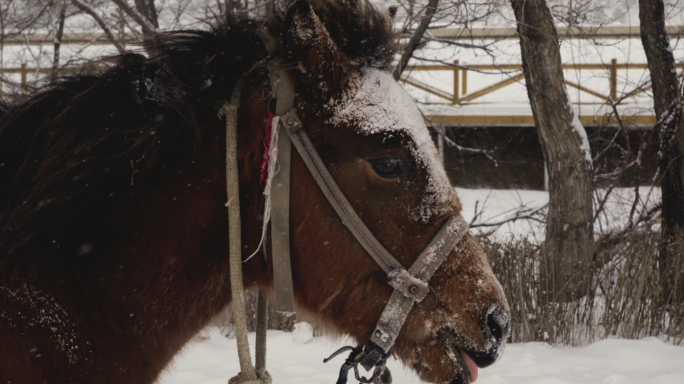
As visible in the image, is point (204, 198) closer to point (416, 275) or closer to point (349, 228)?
point (349, 228)

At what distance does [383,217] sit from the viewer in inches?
67.2

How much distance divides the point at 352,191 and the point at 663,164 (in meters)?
4.78

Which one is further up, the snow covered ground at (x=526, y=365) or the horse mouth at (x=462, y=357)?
the horse mouth at (x=462, y=357)

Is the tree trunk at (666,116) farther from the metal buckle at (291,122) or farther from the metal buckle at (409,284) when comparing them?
the metal buckle at (291,122)

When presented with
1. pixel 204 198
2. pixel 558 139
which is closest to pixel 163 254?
pixel 204 198

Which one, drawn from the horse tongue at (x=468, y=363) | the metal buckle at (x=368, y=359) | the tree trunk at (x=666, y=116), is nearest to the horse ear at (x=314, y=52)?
the metal buckle at (x=368, y=359)

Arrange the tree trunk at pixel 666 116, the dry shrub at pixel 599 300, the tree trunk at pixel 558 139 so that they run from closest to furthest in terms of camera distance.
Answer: the dry shrub at pixel 599 300 < the tree trunk at pixel 666 116 < the tree trunk at pixel 558 139

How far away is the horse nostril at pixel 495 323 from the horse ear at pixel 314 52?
80cm

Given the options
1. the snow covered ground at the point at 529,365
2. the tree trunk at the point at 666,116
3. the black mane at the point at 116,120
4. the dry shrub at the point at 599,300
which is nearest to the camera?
the black mane at the point at 116,120

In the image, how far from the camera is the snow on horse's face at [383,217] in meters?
1.70

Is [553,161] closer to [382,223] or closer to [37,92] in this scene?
[382,223]

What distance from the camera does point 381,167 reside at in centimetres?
170

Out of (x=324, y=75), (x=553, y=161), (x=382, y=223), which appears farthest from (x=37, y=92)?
(x=553, y=161)

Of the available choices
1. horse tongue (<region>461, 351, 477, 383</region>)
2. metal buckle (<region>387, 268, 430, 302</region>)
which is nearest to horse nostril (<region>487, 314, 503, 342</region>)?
horse tongue (<region>461, 351, 477, 383</region>)
